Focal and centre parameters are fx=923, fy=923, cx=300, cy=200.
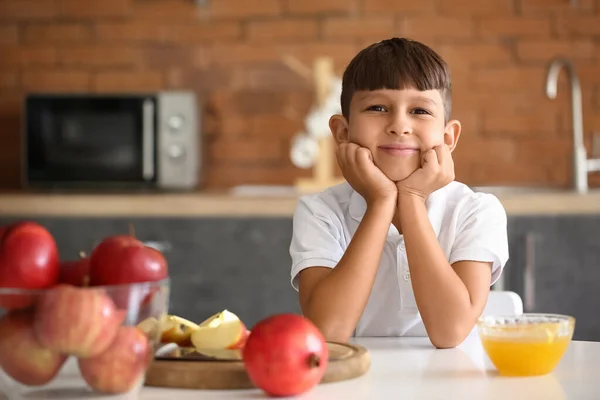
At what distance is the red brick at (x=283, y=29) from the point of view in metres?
3.41

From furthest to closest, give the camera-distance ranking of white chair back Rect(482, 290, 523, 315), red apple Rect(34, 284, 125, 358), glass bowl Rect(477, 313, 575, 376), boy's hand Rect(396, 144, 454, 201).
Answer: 1. white chair back Rect(482, 290, 523, 315)
2. boy's hand Rect(396, 144, 454, 201)
3. glass bowl Rect(477, 313, 575, 376)
4. red apple Rect(34, 284, 125, 358)

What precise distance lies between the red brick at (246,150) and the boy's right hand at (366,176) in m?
2.05

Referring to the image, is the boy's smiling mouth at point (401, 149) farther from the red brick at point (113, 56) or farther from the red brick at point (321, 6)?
the red brick at point (113, 56)

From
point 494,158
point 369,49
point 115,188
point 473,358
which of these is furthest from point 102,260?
point 494,158

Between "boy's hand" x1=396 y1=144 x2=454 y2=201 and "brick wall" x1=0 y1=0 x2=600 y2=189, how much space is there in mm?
2049

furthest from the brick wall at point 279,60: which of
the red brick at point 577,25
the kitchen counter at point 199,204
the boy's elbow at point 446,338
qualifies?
the boy's elbow at point 446,338

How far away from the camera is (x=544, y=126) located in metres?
3.35

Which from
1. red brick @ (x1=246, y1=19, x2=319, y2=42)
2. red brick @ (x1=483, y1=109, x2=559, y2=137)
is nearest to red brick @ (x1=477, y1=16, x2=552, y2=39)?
red brick @ (x1=483, y1=109, x2=559, y2=137)

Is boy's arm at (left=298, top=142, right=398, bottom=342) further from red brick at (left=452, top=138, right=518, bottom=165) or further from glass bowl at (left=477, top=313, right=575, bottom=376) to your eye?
red brick at (left=452, top=138, right=518, bottom=165)

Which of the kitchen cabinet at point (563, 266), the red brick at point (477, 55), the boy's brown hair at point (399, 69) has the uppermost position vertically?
the red brick at point (477, 55)

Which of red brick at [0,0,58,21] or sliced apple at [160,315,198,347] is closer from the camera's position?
sliced apple at [160,315,198,347]

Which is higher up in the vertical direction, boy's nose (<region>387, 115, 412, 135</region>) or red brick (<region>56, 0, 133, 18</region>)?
red brick (<region>56, 0, 133, 18</region>)

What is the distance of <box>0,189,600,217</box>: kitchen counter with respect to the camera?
265 centimetres

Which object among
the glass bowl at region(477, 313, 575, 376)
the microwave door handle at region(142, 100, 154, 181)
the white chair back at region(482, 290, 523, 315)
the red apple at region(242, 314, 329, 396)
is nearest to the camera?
the red apple at region(242, 314, 329, 396)
